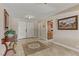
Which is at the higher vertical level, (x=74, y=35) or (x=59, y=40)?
(x=74, y=35)

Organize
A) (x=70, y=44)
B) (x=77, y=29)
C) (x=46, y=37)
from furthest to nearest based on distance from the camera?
(x=46, y=37), (x=70, y=44), (x=77, y=29)

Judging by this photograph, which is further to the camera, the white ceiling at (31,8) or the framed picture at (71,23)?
the framed picture at (71,23)

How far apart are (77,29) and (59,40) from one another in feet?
4.27

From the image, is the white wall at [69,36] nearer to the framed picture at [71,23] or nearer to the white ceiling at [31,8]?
the framed picture at [71,23]

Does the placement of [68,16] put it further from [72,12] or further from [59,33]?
[59,33]

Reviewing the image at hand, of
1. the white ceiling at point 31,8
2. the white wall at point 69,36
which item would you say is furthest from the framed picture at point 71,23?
the white ceiling at point 31,8

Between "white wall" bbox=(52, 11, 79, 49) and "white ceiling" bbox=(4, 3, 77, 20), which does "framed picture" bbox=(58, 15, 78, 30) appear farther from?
"white ceiling" bbox=(4, 3, 77, 20)

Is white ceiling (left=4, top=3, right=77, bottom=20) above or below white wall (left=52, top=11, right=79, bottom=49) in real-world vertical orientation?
above

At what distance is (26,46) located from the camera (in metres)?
3.98

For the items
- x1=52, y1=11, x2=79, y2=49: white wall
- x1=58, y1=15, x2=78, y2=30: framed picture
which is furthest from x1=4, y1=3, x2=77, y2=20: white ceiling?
x1=52, y1=11, x2=79, y2=49: white wall

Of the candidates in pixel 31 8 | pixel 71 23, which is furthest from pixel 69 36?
pixel 31 8

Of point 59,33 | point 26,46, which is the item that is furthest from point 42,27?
point 26,46

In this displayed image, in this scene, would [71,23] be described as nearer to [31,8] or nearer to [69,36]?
[69,36]

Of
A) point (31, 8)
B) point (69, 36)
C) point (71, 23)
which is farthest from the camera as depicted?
point (69, 36)
